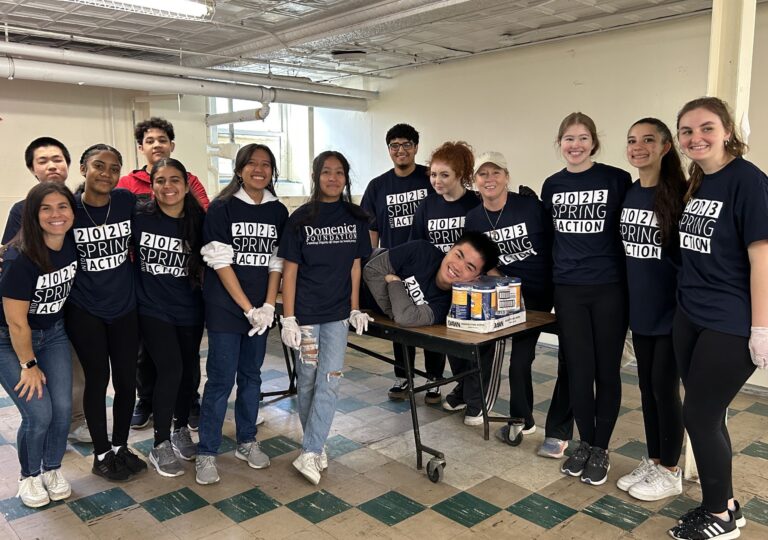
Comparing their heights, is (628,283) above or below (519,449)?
above

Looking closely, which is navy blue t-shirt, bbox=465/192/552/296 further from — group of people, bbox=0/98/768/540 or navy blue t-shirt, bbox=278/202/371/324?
navy blue t-shirt, bbox=278/202/371/324

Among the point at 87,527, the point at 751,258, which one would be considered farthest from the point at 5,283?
the point at 751,258

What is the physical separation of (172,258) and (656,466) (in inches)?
90.5

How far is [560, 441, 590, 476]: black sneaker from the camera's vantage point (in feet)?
9.52

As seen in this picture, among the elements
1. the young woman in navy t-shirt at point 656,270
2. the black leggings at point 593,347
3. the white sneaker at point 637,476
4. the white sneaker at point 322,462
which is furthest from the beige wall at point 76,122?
the white sneaker at point 637,476

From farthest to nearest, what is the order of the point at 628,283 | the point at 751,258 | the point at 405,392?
the point at 405,392, the point at 628,283, the point at 751,258

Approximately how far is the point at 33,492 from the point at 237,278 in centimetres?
121

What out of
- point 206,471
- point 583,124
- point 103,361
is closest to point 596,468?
point 583,124

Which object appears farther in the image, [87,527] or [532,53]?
[532,53]

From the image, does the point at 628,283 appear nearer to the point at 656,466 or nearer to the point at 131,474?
the point at 656,466

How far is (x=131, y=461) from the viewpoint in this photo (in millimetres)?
2924

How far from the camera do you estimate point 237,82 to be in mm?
5914

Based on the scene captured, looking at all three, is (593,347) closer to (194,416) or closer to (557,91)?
(194,416)

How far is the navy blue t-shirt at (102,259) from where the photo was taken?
2.64m
